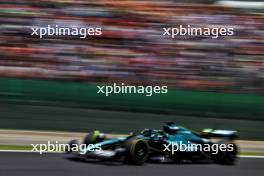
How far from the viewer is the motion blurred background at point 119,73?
10.1 m

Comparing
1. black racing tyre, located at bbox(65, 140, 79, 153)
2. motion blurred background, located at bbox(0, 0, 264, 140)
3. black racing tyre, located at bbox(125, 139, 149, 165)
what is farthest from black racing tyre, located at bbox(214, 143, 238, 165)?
motion blurred background, located at bbox(0, 0, 264, 140)

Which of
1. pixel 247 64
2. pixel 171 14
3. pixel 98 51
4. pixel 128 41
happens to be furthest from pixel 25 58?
pixel 247 64

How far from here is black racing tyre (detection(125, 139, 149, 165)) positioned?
6273 mm

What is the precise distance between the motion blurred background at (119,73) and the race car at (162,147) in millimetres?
2956

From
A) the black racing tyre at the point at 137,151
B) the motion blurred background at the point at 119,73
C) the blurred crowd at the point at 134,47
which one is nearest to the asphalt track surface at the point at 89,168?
the black racing tyre at the point at 137,151

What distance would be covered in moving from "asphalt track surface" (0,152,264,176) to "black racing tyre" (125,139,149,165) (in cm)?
8

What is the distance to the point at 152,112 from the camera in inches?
400

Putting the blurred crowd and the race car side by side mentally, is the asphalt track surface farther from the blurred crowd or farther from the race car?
the blurred crowd

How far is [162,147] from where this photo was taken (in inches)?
261

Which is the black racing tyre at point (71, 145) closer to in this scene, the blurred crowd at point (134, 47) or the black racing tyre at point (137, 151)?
the black racing tyre at point (137, 151)

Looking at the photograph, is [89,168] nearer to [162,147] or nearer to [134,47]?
[162,147]

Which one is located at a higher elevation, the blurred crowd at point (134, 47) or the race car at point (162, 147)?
the blurred crowd at point (134, 47)

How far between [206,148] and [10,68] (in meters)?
4.99

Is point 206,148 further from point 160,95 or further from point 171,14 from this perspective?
point 171,14
